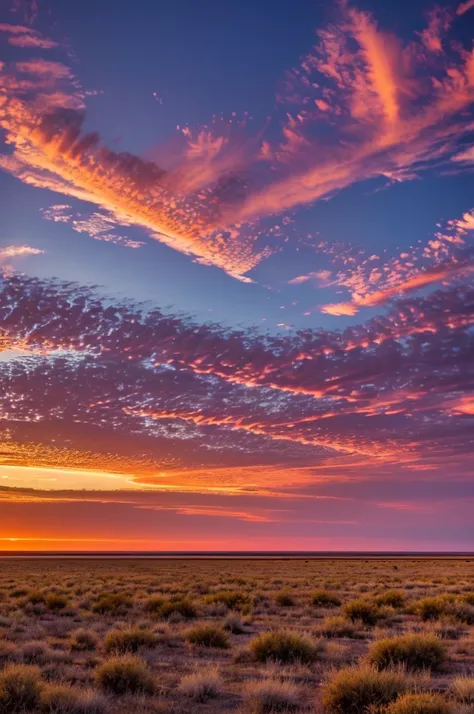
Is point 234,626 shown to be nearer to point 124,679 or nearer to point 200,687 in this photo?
point 124,679

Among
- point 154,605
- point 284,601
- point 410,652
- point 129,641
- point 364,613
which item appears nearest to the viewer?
point 410,652

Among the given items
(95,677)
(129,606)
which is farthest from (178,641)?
(129,606)

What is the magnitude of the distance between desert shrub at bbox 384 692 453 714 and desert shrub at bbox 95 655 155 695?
16.1ft

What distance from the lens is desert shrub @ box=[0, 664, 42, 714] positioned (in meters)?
9.99

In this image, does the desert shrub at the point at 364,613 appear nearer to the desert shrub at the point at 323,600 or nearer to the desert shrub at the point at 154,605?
the desert shrub at the point at 323,600

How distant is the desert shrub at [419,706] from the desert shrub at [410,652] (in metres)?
4.31

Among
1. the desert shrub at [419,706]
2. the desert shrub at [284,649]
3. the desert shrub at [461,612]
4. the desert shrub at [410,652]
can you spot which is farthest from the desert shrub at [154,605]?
the desert shrub at [419,706]

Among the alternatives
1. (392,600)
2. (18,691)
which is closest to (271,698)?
(18,691)

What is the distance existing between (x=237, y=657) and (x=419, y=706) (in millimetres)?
7430

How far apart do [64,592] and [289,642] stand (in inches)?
878

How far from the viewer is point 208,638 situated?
58.0 feet

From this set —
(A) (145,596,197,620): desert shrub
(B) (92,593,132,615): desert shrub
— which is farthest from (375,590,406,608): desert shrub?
(B) (92,593,132,615): desert shrub

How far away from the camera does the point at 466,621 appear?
70.0 ft

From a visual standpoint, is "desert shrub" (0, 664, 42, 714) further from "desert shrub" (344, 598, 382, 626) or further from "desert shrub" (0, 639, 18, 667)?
"desert shrub" (344, 598, 382, 626)
